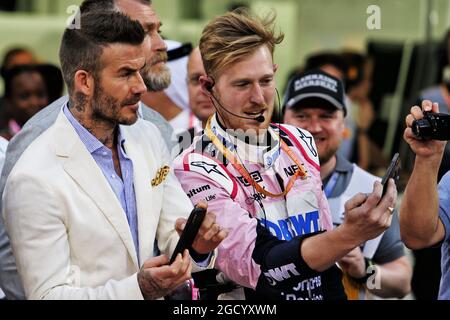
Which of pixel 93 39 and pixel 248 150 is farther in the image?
pixel 248 150

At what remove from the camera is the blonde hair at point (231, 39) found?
3648mm

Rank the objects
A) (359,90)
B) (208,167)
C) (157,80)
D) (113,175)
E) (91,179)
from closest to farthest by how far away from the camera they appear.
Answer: (91,179), (113,175), (208,167), (157,80), (359,90)

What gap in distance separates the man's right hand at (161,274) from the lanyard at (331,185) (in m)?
1.54

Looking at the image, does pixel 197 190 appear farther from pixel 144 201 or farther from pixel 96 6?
pixel 96 6

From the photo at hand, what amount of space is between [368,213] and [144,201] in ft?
2.53

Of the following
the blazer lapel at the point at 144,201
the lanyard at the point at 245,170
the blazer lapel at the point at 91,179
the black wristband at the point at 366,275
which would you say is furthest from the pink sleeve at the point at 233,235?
the black wristband at the point at 366,275

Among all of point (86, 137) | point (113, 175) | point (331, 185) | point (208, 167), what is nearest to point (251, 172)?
point (208, 167)

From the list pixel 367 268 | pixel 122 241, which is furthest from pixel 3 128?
pixel 122 241

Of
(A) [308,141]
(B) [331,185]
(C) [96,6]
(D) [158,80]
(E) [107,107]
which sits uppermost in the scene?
(C) [96,6]

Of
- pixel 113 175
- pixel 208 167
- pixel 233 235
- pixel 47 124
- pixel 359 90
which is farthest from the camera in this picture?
pixel 359 90

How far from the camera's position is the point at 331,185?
4.57 meters

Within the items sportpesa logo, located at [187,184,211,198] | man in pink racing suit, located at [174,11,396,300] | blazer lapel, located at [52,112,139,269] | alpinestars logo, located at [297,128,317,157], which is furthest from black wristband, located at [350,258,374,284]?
blazer lapel, located at [52,112,139,269]

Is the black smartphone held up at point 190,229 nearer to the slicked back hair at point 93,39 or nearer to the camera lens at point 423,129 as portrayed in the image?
the slicked back hair at point 93,39

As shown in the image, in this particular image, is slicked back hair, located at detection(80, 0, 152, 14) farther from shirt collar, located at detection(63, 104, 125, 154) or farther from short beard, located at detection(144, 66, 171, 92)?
short beard, located at detection(144, 66, 171, 92)
